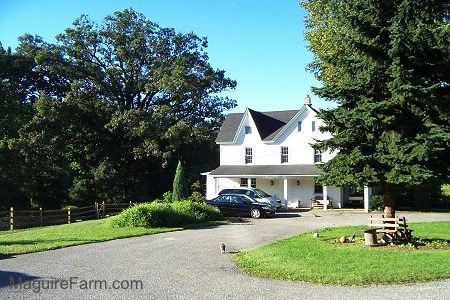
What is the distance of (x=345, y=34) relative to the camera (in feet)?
51.3

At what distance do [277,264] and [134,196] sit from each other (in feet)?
124

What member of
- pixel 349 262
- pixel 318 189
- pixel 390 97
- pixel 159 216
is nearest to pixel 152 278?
pixel 349 262

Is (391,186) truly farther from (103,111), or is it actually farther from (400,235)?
(103,111)

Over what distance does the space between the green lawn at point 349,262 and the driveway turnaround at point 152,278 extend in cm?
40

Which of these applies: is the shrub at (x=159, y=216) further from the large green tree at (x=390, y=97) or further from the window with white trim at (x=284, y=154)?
the window with white trim at (x=284, y=154)

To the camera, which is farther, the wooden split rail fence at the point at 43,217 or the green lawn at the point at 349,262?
the wooden split rail fence at the point at 43,217

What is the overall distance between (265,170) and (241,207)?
34.6 feet

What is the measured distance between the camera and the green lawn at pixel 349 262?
32.1 ft

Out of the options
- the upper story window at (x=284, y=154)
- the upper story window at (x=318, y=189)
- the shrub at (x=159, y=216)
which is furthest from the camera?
the upper story window at (x=284, y=154)

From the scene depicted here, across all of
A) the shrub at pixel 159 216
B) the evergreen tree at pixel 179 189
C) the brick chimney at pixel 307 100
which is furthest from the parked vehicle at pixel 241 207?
the brick chimney at pixel 307 100

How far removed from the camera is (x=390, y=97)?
1515 cm

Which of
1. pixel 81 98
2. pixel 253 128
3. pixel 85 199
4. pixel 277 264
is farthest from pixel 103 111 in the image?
pixel 277 264

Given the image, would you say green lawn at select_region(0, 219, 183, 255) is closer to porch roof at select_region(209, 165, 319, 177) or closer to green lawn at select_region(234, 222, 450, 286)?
green lawn at select_region(234, 222, 450, 286)

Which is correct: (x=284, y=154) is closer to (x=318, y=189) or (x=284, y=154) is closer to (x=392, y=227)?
(x=318, y=189)
